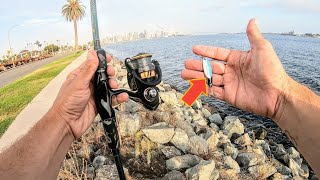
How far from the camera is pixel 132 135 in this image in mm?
7312

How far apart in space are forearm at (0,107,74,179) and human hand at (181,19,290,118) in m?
1.41

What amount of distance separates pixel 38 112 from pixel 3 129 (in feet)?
3.52

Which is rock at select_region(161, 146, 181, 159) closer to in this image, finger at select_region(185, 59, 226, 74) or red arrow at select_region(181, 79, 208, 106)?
red arrow at select_region(181, 79, 208, 106)

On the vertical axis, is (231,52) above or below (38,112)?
above

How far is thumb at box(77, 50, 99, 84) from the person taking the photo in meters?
3.22

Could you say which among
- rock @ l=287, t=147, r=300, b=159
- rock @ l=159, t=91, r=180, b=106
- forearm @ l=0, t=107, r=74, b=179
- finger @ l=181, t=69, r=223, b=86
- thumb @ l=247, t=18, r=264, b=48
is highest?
thumb @ l=247, t=18, r=264, b=48

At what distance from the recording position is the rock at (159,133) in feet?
23.6

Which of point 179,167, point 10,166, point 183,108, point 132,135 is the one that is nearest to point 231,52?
point 10,166

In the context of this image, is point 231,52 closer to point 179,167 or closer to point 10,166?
point 10,166

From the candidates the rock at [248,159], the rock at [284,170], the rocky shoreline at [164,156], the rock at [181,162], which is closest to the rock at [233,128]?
the rocky shoreline at [164,156]

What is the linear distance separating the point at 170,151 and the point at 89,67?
4201mm

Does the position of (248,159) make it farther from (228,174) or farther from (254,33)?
(254,33)

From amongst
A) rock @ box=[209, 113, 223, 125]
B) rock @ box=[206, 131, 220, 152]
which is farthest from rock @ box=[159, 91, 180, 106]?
rock @ box=[206, 131, 220, 152]

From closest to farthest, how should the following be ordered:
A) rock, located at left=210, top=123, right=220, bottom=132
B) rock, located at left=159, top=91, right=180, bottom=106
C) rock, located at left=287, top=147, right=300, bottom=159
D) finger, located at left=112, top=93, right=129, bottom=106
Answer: finger, located at left=112, top=93, right=129, bottom=106, rock, located at left=287, top=147, right=300, bottom=159, rock, located at left=210, top=123, right=220, bottom=132, rock, located at left=159, top=91, right=180, bottom=106
